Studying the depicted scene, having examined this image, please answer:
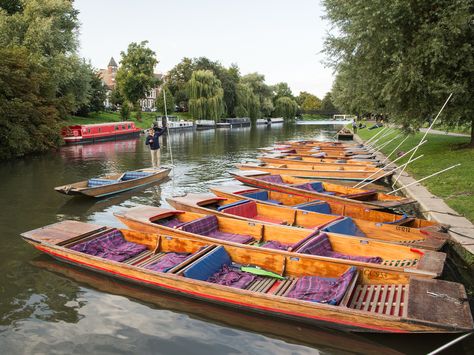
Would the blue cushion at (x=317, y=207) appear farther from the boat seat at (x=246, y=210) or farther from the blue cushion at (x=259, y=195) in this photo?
the blue cushion at (x=259, y=195)

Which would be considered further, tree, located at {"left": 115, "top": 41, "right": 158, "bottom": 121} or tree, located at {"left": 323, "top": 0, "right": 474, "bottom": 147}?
tree, located at {"left": 115, "top": 41, "right": 158, "bottom": 121}

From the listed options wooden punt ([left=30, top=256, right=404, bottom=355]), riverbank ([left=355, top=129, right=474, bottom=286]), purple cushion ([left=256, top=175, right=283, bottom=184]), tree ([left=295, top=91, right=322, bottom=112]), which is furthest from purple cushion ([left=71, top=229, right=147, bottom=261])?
tree ([left=295, top=91, right=322, bottom=112])

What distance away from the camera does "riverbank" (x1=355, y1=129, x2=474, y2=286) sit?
842cm

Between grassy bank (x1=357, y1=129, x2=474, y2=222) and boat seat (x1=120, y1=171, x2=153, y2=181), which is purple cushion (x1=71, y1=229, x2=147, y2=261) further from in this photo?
boat seat (x1=120, y1=171, x2=153, y2=181)

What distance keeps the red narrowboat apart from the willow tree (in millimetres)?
18071

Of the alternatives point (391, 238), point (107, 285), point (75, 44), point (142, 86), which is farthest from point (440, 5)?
point (142, 86)

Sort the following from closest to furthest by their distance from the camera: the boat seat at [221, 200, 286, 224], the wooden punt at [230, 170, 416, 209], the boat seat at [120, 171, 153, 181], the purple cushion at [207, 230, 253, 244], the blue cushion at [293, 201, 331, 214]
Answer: the purple cushion at [207, 230, 253, 244]
the boat seat at [221, 200, 286, 224]
the blue cushion at [293, 201, 331, 214]
the wooden punt at [230, 170, 416, 209]
the boat seat at [120, 171, 153, 181]

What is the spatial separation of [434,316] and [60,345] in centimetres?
534

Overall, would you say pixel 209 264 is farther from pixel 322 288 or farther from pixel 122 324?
pixel 322 288

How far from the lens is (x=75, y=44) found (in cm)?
4462

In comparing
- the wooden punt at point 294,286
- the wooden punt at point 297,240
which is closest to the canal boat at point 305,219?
the wooden punt at point 297,240

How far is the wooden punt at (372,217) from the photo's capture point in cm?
851

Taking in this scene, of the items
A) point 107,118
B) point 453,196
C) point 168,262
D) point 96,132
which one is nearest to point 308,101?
point 107,118

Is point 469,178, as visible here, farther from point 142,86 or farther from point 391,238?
point 142,86
